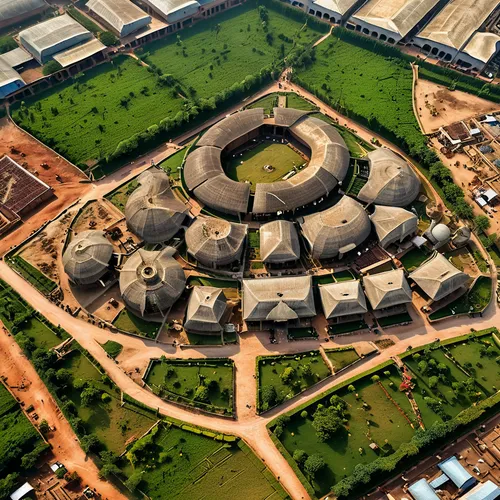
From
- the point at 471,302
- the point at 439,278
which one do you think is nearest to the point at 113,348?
the point at 439,278

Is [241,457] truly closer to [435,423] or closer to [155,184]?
[435,423]

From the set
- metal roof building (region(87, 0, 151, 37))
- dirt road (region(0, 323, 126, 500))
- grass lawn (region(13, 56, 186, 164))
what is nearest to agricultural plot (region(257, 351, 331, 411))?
dirt road (region(0, 323, 126, 500))

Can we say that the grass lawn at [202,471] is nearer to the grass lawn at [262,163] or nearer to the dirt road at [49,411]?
the dirt road at [49,411]

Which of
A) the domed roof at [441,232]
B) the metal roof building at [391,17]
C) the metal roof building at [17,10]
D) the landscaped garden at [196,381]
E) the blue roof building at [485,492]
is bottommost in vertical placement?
the blue roof building at [485,492]

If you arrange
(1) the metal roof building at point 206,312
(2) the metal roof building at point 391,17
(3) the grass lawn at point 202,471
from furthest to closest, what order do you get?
(2) the metal roof building at point 391,17 → (1) the metal roof building at point 206,312 → (3) the grass lawn at point 202,471

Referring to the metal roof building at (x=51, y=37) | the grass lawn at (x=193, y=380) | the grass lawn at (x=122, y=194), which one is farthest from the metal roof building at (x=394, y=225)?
the metal roof building at (x=51, y=37)

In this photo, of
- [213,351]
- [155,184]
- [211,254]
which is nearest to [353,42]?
[155,184]
